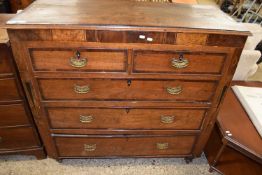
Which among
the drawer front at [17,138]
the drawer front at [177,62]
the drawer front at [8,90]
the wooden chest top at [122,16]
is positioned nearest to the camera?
the wooden chest top at [122,16]

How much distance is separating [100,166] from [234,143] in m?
0.98

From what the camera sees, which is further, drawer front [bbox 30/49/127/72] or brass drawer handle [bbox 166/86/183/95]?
brass drawer handle [bbox 166/86/183/95]

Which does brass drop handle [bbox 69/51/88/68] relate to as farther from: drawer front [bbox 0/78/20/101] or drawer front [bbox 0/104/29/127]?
drawer front [bbox 0/104/29/127]

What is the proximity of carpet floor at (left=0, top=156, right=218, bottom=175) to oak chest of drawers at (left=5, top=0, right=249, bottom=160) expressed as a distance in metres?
0.19

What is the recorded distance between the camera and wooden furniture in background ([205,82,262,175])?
1383mm

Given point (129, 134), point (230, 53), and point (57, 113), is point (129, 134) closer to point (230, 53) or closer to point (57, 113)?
point (57, 113)

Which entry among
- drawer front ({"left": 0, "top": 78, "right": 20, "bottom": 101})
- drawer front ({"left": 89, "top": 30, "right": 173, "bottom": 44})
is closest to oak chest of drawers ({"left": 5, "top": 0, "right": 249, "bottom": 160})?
drawer front ({"left": 89, "top": 30, "right": 173, "bottom": 44})

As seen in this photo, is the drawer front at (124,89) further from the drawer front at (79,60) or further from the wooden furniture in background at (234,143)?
the wooden furniture in background at (234,143)

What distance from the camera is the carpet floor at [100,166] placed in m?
1.59

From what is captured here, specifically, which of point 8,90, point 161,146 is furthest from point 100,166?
point 8,90

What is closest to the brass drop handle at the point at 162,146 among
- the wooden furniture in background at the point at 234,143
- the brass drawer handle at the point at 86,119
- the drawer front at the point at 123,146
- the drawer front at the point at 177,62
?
the drawer front at the point at 123,146

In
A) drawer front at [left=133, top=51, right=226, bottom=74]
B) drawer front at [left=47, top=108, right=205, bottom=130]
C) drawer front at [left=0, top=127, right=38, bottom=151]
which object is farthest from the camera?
drawer front at [left=0, top=127, right=38, bottom=151]

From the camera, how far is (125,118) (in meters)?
1.36

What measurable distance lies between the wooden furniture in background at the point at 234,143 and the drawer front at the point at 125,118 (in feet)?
0.78
